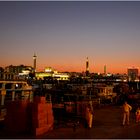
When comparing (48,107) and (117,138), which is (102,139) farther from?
(48,107)

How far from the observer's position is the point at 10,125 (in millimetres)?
13820

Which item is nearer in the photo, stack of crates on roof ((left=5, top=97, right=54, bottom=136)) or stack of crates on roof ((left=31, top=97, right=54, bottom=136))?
stack of crates on roof ((left=31, top=97, right=54, bottom=136))

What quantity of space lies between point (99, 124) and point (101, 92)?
28.7 m

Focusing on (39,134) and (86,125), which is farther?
(86,125)

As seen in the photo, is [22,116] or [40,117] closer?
[40,117]

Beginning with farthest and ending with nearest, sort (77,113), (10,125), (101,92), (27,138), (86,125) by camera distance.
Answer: (101,92) → (77,113) → (86,125) → (10,125) → (27,138)

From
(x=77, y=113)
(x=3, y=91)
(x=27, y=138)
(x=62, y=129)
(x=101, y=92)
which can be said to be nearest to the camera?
(x=27, y=138)

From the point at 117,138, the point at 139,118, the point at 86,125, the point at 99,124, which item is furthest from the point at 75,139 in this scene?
the point at 139,118

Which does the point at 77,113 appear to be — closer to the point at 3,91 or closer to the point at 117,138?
the point at 3,91

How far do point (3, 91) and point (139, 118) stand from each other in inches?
390

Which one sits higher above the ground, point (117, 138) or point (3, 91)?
point (3, 91)

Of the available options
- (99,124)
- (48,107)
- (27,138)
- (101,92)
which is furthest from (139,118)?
(101,92)

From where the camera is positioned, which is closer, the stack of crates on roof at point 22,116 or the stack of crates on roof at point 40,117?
the stack of crates on roof at point 40,117

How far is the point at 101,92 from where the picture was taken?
4569 cm
